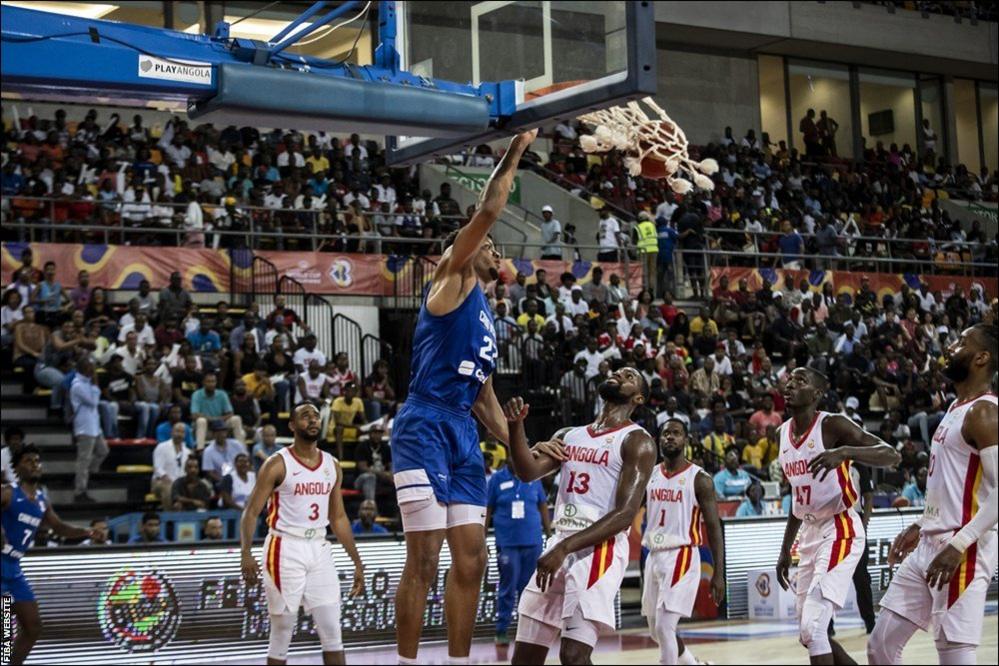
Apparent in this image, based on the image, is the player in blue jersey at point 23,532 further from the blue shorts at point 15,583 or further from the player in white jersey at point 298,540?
the player in white jersey at point 298,540

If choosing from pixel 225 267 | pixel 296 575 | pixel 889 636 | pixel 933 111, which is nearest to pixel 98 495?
pixel 225 267

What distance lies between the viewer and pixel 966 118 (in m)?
38.7

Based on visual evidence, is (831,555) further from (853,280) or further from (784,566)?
(853,280)

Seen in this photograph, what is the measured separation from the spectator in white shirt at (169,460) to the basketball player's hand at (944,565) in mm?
11082

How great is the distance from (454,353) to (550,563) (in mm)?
1467

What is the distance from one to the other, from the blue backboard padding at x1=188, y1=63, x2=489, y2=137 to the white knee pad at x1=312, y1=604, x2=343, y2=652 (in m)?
4.51

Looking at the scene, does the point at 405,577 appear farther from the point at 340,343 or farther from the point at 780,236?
the point at 780,236

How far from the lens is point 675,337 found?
896 inches

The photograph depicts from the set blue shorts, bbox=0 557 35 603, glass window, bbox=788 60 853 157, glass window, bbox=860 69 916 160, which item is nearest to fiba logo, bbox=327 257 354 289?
blue shorts, bbox=0 557 35 603

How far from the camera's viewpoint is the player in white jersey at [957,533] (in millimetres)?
6871

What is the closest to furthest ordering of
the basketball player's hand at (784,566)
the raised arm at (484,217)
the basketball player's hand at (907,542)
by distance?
the raised arm at (484,217), the basketball player's hand at (907,542), the basketball player's hand at (784,566)

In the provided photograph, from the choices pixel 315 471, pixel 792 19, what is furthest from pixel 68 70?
pixel 792 19

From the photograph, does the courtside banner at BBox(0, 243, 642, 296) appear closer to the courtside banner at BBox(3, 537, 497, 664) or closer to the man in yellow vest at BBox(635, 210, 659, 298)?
the man in yellow vest at BBox(635, 210, 659, 298)

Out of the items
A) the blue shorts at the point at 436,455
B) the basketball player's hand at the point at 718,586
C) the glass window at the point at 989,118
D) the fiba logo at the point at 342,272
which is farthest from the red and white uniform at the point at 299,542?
the glass window at the point at 989,118
